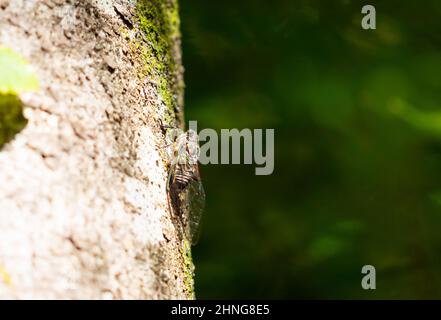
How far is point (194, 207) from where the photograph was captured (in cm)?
150

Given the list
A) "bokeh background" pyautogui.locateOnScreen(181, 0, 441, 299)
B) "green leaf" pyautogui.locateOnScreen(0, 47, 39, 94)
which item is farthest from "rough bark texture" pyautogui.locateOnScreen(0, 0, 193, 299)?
"bokeh background" pyautogui.locateOnScreen(181, 0, 441, 299)

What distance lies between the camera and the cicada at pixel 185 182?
125cm

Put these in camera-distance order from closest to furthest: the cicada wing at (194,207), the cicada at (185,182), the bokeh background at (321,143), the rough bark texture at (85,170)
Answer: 1. the rough bark texture at (85,170)
2. the cicada at (185,182)
3. the cicada wing at (194,207)
4. the bokeh background at (321,143)

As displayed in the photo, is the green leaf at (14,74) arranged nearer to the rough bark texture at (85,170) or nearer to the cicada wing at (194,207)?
the rough bark texture at (85,170)

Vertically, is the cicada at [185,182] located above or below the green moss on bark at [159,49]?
below

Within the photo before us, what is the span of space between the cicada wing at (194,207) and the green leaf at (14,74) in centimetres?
53

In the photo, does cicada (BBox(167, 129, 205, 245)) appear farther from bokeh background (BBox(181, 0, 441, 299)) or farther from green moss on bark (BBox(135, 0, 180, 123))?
bokeh background (BBox(181, 0, 441, 299))

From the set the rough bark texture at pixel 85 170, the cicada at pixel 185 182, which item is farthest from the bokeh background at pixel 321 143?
the rough bark texture at pixel 85 170

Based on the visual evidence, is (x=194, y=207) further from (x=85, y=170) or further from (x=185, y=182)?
(x=85, y=170)

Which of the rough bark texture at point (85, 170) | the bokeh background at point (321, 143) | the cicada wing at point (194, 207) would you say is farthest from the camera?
the bokeh background at point (321, 143)

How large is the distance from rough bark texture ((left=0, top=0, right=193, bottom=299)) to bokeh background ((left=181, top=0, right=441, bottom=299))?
1.48 metres

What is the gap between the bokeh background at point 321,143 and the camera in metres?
2.51

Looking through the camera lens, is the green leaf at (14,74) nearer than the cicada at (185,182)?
Yes
